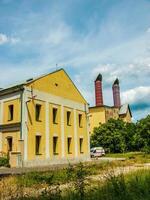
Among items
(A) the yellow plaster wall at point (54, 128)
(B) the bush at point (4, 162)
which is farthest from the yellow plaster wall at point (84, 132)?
(B) the bush at point (4, 162)

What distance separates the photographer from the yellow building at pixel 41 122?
27625mm

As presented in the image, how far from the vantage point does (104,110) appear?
193 feet

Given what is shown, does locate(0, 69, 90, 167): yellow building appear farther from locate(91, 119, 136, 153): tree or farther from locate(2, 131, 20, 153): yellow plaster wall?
locate(91, 119, 136, 153): tree

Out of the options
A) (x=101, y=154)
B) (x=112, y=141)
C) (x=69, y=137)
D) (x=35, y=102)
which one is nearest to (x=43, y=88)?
(x=35, y=102)

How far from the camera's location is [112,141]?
50156mm

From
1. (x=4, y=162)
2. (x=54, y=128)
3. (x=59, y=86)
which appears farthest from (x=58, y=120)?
(x=4, y=162)

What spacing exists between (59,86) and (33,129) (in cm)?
694

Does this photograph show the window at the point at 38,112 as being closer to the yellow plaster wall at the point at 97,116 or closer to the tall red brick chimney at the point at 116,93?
the yellow plaster wall at the point at 97,116

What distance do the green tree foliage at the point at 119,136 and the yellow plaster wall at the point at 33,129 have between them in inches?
838

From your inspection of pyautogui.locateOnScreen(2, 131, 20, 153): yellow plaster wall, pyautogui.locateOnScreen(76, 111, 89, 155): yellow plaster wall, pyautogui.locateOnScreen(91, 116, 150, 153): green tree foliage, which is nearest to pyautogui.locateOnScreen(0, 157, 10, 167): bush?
pyautogui.locateOnScreen(2, 131, 20, 153): yellow plaster wall

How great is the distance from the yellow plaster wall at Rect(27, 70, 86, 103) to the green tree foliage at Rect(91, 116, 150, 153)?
14195 millimetres

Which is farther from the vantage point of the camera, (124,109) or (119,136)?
(124,109)

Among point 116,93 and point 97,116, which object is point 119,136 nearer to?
point 97,116

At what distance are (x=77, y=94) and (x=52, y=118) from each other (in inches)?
261
